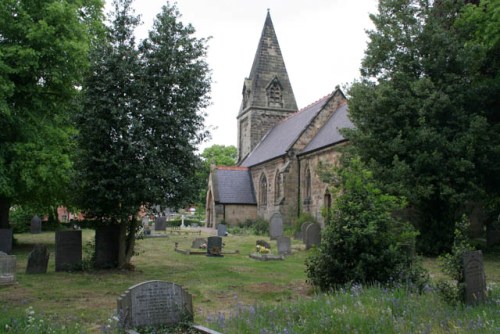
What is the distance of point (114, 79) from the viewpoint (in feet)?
43.1

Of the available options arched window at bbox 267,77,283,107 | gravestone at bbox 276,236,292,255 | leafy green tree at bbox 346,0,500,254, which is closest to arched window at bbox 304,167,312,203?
leafy green tree at bbox 346,0,500,254

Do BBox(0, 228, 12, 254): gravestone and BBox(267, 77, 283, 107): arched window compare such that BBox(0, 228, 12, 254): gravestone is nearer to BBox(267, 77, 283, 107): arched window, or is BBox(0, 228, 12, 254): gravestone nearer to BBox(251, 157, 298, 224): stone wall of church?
BBox(251, 157, 298, 224): stone wall of church

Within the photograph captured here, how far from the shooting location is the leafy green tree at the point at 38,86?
15695 mm

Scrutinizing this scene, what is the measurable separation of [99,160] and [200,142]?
322 cm

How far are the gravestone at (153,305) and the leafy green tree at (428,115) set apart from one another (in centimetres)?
977

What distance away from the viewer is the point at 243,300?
977 centimetres

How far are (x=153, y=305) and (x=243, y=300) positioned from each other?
303 cm

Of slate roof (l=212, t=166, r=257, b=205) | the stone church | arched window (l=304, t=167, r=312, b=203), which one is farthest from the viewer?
slate roof (l=212, t=166, r=257, b=205)

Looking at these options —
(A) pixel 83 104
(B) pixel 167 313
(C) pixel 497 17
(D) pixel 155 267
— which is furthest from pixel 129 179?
(C) pixel 497 17

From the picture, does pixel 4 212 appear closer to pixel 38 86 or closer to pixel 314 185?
pixel 38 86

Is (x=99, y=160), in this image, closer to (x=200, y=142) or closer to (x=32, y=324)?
(x=200, y=142)

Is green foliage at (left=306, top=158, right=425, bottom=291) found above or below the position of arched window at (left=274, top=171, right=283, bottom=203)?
below

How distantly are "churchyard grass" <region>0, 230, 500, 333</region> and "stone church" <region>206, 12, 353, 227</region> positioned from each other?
34.2 ft

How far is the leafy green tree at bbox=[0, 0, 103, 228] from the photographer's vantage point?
51.5 ft
